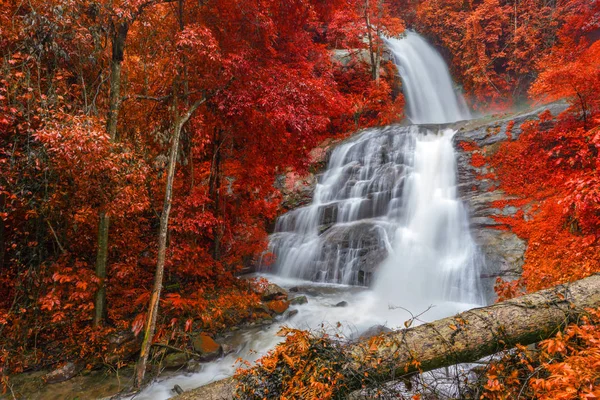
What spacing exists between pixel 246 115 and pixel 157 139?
6.40ft

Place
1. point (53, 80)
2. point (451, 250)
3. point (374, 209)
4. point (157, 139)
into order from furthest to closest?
point (374, 209)
point (451, 250)
point (157, 139)
point (53, 80)

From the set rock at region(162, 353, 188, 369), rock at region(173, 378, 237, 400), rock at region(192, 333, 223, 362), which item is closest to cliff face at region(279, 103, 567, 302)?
rock at region(192, 333, 223, 362)

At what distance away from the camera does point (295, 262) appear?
11.3 metres

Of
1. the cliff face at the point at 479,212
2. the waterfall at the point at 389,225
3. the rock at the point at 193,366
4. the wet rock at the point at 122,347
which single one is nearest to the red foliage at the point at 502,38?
the cliff face at the point at 479,212

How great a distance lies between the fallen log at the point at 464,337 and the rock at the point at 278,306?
501 cm

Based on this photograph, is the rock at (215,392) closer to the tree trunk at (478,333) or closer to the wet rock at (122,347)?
the tree trunk at (478,333)

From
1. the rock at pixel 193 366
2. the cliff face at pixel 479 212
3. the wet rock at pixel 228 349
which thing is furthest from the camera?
the cliff face at pixel 479 212

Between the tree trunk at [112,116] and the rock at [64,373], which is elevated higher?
the tree trunk at [112,116]

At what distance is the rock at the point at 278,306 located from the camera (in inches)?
312

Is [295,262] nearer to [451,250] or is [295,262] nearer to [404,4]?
[451,250]

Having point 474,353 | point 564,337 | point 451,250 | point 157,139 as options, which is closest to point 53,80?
point 157,139

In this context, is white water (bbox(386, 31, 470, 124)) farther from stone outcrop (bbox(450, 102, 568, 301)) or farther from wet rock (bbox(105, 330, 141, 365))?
wet rock (bbox(105, 330, 141, 365))

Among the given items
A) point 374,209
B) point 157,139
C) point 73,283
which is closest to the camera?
point 73,283

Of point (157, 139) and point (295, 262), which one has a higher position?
point (157, 139)
